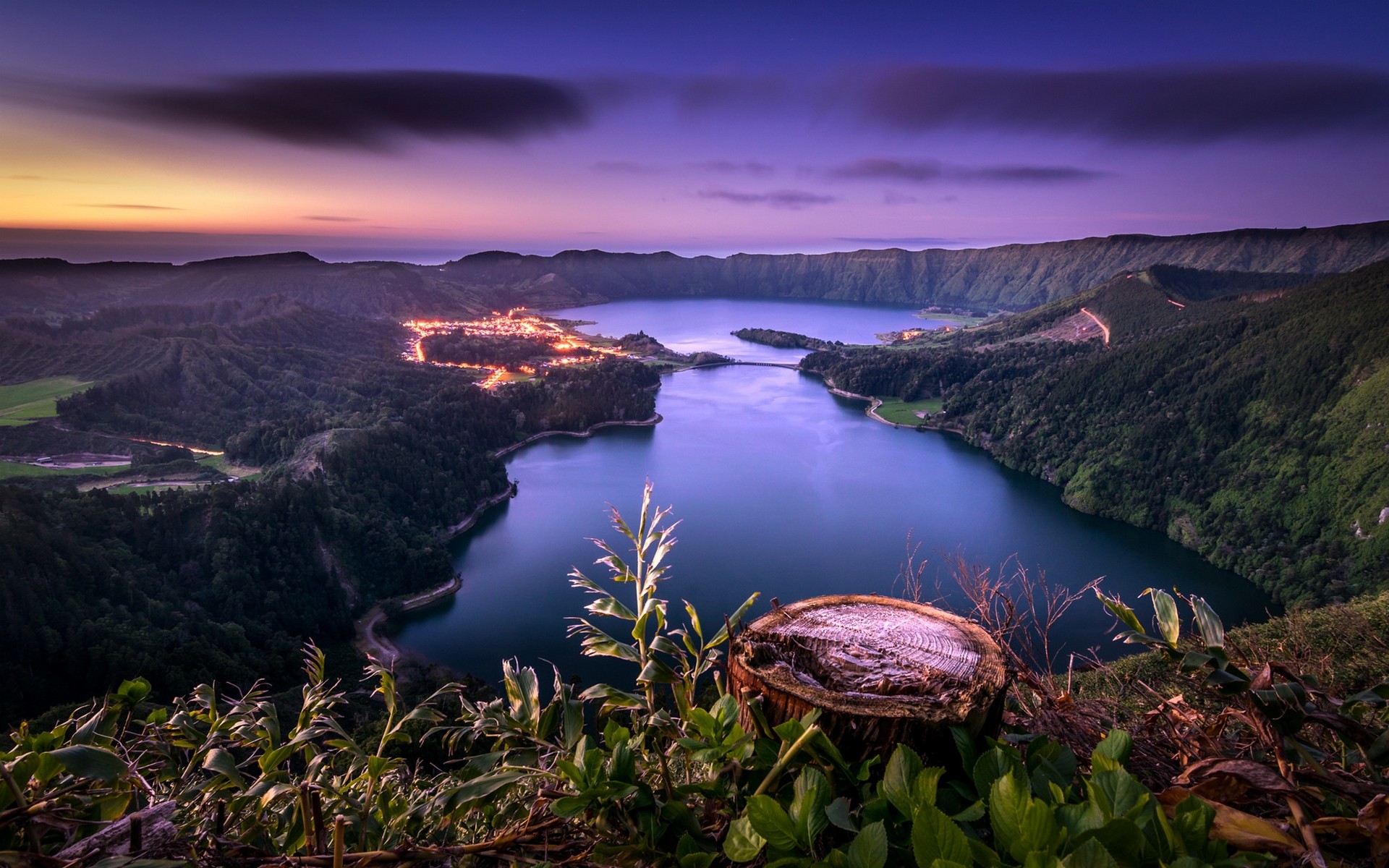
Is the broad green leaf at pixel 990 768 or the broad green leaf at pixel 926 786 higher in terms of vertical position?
the broad green leaf at pixel 926 786

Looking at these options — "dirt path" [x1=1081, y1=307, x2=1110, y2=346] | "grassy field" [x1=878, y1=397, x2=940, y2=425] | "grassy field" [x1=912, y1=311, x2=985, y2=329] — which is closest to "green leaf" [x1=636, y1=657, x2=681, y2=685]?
"grassy field" [x1=878, y1=397, x2=940, y2=425]

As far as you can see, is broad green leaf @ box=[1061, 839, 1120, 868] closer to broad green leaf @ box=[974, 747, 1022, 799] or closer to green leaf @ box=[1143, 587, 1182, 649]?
broad green leaf @ box=[974, 747, 1022, 799]

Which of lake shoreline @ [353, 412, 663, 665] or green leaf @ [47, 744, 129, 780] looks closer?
green leaf @ [47, 744, 129, 780]

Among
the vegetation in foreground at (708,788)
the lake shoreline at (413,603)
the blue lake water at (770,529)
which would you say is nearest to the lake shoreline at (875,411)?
the blue lake water at (770,529)

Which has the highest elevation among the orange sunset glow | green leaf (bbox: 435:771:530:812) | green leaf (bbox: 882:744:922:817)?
green leaf (bbox: 882:744:922:817)

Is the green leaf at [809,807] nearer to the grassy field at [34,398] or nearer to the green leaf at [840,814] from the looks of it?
the green leaf at [840,814]

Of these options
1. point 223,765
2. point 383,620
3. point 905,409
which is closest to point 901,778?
point 223,765

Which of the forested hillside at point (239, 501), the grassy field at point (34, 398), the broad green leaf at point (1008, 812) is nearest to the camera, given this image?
the broad green leaf at point (1008, 812)
